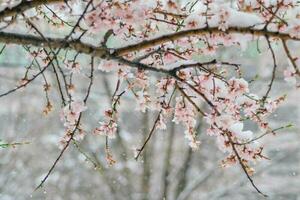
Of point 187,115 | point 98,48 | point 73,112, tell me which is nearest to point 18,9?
point 98,48

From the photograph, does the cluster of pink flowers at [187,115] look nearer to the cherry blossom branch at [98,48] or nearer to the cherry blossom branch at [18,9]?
the cherry blossom branch at [98,48]

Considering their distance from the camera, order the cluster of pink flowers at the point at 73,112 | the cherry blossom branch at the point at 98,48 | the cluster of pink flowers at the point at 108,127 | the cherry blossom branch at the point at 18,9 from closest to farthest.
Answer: the cherry blossom branch at the point at 98,48 → the cherry blossom branch at the point at 18,9 → the cluster of pink flowers at the point at 73,112 → the cluster of pink flowers at the point at 108,127

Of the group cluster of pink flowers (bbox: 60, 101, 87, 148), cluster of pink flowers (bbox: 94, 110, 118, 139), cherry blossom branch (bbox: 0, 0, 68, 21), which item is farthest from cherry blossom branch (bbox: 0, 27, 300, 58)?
cluster of pink flowers (bbox: 94, 110, 118, 139)

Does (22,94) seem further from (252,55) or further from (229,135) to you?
(229,135)

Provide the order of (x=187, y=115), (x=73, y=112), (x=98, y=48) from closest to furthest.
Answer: (x=98, y=48) → (x=73, y=112) → (x=187, y=115)

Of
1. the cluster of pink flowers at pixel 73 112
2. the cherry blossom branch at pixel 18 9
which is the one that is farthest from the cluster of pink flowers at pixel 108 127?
the cherry blossom branch at pixel 18 9

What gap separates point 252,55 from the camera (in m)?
11.8

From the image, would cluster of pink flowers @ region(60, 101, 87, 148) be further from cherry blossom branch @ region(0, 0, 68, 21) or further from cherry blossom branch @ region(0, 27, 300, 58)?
cherry blossom branch @ region(0, 0, 68, 21)

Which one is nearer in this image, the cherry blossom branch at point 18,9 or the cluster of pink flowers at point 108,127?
the cherry blossom branch at point 18,9

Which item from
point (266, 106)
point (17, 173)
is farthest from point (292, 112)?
point (266, 106)

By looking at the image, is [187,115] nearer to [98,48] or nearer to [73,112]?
[73,112]

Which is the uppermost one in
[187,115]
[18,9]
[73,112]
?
[187,115]

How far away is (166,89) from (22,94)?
29.9 feet

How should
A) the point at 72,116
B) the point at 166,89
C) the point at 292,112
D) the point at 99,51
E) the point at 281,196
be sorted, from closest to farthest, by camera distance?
the point at 99,51, the point at 72,116, the point at 166,89, the point at 281,196, the point at 292,112
